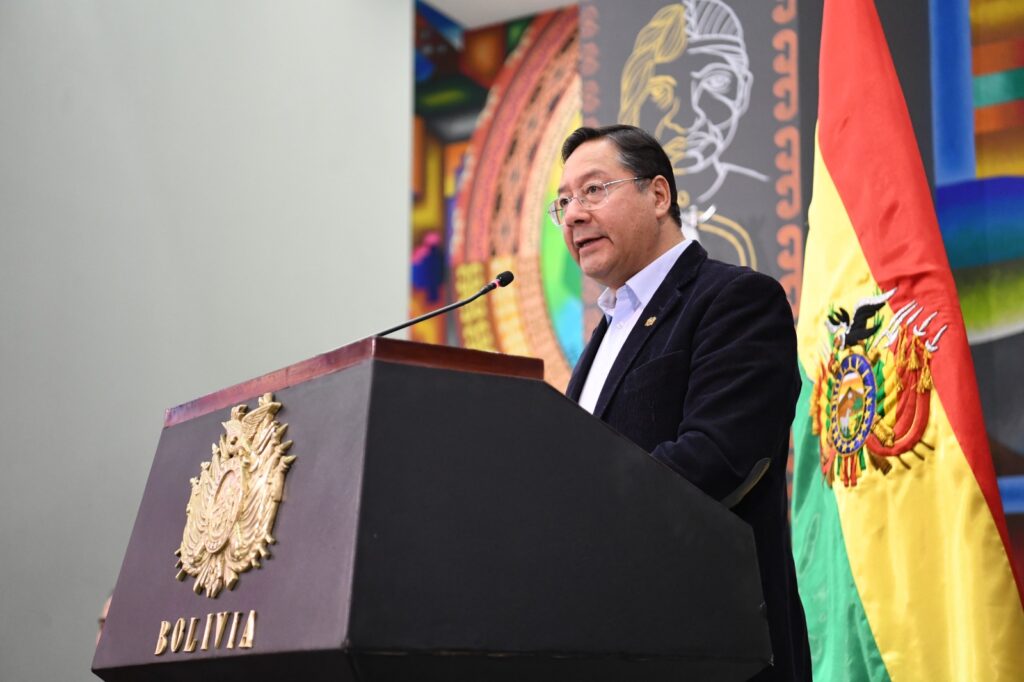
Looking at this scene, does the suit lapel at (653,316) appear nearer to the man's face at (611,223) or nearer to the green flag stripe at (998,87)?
the man's face at (611,223)

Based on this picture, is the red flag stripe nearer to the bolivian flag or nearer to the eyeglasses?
the bolivian flag

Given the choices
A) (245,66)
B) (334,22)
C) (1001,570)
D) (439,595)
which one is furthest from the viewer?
(334,22)

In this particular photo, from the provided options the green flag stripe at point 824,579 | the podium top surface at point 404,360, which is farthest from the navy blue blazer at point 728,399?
the green flag stripe at point 824,579

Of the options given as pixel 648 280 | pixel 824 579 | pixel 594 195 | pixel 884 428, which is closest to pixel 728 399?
pixel 648 280

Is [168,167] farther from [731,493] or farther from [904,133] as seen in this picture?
[731,493]

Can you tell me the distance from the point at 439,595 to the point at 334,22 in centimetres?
457

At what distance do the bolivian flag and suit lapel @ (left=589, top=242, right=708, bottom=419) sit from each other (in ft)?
2.90

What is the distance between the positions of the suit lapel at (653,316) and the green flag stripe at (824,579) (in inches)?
41.4

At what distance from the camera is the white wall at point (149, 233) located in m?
3.87

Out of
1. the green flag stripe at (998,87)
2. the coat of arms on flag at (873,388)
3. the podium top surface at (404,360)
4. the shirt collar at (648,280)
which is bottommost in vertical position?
the coat of arms on flag at (873,388)

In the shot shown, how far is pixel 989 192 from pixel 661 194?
116 centimetres

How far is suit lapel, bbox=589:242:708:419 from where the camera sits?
1.93 m

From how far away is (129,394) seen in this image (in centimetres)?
421

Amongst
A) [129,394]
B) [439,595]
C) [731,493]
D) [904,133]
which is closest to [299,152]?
[129,394]
